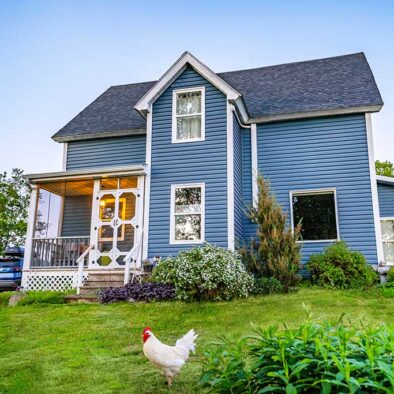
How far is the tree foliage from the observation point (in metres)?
9.58

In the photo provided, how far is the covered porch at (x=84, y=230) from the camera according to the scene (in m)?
10.9

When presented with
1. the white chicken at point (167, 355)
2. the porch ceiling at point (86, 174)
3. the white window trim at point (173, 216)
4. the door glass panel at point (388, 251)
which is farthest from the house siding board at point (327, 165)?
the white chicken at point (167, 355)

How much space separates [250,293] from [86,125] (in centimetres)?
848

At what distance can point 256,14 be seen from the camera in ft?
49.0

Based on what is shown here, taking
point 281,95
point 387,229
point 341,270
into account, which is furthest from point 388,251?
point 281,95

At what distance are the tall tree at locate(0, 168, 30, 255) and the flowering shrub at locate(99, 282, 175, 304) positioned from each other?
16.4m

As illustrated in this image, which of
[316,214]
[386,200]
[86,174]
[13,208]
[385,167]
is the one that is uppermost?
[385,167]

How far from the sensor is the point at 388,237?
1162 centimetres

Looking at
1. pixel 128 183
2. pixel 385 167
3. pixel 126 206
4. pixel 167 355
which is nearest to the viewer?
pixel 167 355

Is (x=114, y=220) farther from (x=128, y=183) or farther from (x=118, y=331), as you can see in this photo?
(x=118, y=331)

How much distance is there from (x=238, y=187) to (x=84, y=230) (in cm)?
554

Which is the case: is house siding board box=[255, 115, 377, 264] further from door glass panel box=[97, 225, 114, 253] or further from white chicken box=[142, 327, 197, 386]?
white chicken box=[142, 327, 197, 386]

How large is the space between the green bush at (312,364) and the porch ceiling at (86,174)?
9.03 m

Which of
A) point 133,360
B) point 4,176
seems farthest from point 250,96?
point 4,176
